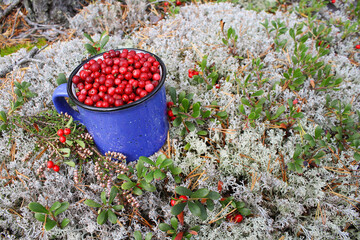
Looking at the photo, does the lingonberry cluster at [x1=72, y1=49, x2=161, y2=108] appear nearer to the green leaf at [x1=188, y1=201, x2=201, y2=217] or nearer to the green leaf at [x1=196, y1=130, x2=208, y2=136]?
the green leaf at [x1=196, y1=130, x2=208, y2=136]

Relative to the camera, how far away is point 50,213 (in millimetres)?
1756

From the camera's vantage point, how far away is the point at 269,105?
268 centimetres

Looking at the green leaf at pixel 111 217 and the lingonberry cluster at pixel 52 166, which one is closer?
the green leaf at pixel 111 217

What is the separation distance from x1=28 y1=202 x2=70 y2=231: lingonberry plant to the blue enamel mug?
618 millimetres

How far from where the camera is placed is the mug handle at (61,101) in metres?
2.03

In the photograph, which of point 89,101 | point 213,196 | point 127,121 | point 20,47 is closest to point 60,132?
point 89,101

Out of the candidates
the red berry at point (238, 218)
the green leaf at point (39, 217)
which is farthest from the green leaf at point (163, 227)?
the green leaf at point (39, 217)

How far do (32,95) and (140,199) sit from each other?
1685 millimetres

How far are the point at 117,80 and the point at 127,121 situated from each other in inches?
13.9

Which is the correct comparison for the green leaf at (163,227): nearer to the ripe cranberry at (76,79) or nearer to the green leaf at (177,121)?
the green leaf at (177,121)

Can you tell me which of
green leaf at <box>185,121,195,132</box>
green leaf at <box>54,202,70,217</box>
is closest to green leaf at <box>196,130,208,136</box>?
green leaf at <box>185,121,195,132</box>

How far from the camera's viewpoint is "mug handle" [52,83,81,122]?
2029 millimetres

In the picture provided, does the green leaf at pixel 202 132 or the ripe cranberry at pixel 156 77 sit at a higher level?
the ripe cranberry at pixel 156 77

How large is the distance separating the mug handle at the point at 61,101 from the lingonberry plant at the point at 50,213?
0.88 metres
